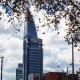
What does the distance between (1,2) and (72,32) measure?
408 centimetres

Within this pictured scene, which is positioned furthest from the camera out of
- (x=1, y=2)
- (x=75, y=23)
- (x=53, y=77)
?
(x=53, y=77)

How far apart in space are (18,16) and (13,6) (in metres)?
0.69

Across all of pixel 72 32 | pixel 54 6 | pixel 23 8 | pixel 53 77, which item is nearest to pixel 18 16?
pixel 23 8

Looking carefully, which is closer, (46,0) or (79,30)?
(46,0)

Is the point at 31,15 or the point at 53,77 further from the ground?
the point at 53,77

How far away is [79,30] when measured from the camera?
20.8 m

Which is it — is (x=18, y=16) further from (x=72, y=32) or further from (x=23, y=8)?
(x=72, y=32)

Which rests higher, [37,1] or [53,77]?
[53,77]

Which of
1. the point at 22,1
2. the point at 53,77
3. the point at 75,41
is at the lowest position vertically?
the point at 75,41

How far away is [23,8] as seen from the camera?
63.2 feet

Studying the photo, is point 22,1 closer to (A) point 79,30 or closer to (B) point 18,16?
(B) point 18,16

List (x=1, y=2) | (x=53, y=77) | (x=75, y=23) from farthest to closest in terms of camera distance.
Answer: (x=53, y=77) < (x=75, y=23) < (x=1, y=2)

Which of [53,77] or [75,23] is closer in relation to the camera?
[75,23]

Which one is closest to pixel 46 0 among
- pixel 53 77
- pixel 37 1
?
pixel 37 1
